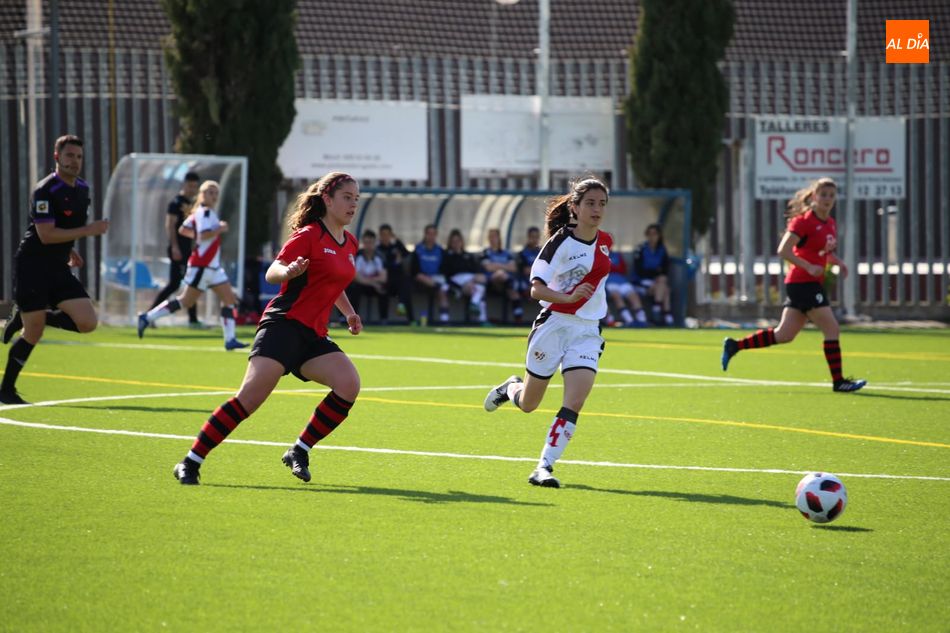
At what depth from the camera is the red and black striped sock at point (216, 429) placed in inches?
314

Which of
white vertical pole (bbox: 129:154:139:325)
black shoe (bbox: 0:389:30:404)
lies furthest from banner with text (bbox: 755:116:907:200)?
black shoe (bbox: 0:389:30:404)

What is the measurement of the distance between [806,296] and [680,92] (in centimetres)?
1447

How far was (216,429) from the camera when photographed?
26.1ft

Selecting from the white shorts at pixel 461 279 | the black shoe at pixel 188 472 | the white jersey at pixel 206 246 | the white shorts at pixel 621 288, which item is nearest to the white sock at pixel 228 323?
the white jersey at pixel 206 246

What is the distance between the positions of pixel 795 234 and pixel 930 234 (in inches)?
594

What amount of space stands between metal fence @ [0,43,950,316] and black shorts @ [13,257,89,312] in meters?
13.0

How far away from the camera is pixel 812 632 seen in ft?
16.6

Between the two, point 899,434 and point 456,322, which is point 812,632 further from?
point 456,322

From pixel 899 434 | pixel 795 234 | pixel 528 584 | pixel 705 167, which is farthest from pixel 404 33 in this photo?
pixel 528 584

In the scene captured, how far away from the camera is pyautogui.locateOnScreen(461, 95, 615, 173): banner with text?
2711cm

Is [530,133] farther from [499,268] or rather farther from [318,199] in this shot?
[318,199]

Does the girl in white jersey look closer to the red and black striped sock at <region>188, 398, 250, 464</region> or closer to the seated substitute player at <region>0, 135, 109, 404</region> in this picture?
the red and black striped sock at <region>188, 398, 250, 464</region>

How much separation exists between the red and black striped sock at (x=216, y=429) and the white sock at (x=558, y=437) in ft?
5.39

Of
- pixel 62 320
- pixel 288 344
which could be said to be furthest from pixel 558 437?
pixel 62 320
